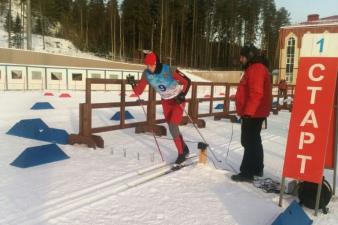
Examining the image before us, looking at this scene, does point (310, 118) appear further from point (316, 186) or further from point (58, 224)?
point (58, 224)

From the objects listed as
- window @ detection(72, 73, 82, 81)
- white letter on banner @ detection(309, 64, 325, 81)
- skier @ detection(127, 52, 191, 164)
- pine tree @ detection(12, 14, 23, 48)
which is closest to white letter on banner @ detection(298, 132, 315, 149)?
white letter on banner @ detection(309, 64, 325, 81)

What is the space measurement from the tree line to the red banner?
46379 millimetres

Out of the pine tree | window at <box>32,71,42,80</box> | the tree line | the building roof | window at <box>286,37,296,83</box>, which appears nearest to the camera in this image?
window at <box>32,71,42,80</box>

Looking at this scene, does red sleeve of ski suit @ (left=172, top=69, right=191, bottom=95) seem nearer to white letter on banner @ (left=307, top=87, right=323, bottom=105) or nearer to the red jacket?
the red jacket

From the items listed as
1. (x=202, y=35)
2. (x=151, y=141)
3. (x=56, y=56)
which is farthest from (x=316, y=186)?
(x=202, y=35)

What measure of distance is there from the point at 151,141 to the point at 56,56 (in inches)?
929

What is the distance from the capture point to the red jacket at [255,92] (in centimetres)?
448

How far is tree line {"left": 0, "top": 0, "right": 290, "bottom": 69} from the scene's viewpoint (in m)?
52.2

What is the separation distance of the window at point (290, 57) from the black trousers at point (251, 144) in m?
40.1

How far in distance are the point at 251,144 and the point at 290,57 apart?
4168cm

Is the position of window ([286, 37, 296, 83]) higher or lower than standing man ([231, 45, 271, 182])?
higher

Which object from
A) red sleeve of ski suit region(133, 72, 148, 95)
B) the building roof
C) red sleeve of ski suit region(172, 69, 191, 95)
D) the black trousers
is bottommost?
the black trousers

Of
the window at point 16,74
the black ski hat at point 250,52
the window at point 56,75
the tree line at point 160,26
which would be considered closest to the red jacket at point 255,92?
the black ski hat at point 250,52

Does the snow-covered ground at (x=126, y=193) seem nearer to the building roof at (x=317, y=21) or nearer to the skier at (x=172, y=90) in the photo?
the skier at (x=172, y=90)
